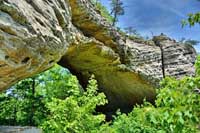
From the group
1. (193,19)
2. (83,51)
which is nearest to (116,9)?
(83,51)

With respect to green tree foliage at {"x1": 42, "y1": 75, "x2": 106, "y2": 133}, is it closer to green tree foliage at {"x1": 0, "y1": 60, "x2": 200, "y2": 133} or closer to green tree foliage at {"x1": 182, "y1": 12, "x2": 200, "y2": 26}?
green tree foliage at {"x1": 0, "y1": 60, "x2": 200, "y2": 133}

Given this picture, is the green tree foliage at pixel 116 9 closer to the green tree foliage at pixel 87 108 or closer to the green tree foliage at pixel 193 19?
the green tree foliage at pixel 87 108

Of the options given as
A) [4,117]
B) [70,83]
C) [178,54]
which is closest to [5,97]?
[4,117]

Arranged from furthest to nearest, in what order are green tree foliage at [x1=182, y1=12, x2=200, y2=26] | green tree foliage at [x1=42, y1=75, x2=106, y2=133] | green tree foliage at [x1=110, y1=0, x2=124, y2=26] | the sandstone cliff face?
green tree foliage at [x1=110, y1=0, x2=124, y2=26]
green tree foliage at [x1=42, y1=75, x2=106, y2=133]
the sandstone cliff face
green tree foliage at [x1=182, y1=12, x2=200, y2=26]

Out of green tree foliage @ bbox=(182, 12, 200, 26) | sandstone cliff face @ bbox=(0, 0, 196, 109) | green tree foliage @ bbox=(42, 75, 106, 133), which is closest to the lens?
green tree foliage @ bbox=(182, 12, 200, 26)

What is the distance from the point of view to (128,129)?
26.2 ft

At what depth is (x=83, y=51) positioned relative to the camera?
28.5 ft

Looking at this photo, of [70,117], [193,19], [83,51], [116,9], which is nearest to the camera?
[193,19]

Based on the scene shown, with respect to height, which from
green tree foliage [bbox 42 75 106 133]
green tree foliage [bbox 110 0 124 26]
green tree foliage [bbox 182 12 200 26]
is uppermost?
green tree foliage [bbox 110 0 124 26]

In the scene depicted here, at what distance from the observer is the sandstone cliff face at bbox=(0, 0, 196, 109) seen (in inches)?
169

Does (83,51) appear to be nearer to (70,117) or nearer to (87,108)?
(87,108)

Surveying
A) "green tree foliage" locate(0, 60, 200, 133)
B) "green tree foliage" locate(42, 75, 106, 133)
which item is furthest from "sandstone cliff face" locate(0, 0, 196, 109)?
"green tree foliage" locate(42, 75, 106, 133)

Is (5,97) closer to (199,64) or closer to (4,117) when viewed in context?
(4,117)

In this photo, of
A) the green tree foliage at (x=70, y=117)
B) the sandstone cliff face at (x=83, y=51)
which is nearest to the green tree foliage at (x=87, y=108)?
the green tree foliage at (x=70, y=117)
